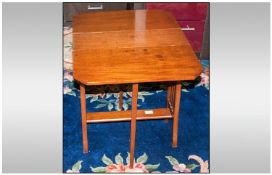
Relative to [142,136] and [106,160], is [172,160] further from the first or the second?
[106,160]

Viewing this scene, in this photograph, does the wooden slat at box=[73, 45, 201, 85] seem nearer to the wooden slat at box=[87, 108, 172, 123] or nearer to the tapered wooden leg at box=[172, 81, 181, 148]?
the tapered wooden leg at box=[172, 81, 181, 148]

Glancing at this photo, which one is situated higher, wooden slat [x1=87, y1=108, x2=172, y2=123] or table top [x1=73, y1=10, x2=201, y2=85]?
table top [x1=73, y1=10, x2=201, y2=85]

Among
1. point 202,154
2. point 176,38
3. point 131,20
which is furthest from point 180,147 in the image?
point 131,20

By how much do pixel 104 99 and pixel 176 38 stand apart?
0.97 m

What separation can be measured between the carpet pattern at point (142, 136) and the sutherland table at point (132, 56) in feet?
0.33

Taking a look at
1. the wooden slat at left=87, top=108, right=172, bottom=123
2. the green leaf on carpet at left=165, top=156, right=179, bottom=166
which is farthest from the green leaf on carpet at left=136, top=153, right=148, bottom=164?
the wooden slat at left=87, top=108, right=172, bottom=123

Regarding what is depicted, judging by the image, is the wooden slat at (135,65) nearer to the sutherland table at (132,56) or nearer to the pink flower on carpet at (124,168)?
the sutherland table at (132,56)

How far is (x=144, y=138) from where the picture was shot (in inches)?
112

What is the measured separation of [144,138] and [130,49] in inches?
29.5

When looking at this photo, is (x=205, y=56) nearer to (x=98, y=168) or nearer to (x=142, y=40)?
(x=142, y=40)

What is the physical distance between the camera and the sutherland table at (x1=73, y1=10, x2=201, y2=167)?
2176mm

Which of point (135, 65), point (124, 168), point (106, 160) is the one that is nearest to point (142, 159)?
point (124, 168)

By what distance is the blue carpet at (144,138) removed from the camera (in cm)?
269

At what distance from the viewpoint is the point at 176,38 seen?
2.62m
